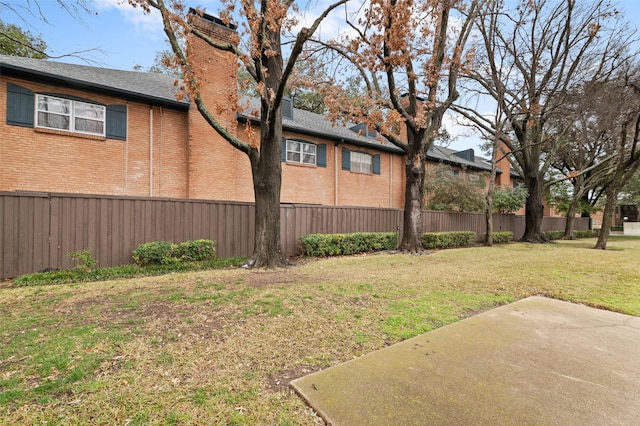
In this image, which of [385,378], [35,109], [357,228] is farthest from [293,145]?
[385,378]

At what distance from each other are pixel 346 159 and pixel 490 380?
14.2 meters

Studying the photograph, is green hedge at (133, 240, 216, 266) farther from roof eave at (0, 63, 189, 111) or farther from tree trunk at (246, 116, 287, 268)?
roof eave at (0, 63, 189, 111)

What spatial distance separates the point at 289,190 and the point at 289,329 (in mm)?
10754

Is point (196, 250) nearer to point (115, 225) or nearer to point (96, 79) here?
point (115, 225)

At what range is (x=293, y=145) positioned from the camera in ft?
46.8

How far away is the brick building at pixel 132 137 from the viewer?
8.96 m

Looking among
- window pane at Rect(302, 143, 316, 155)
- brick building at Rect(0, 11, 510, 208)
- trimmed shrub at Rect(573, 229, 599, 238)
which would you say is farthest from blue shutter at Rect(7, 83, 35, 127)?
trimmed shrub at Rect(573, 229, 599, 238)

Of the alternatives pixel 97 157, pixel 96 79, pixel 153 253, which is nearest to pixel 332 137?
pixel 96 79

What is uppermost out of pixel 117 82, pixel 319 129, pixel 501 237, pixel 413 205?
pixel 117 82

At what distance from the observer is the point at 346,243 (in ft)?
35.8

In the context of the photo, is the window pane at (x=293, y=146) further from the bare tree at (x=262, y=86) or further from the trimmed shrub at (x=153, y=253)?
the trimmed shrub at (x=153, y=253)

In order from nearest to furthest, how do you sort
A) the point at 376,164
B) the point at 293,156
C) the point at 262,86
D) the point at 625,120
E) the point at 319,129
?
the point at 262,86 < the point at 625,120 < the point at 293,156 < the point at 319,129 < the point at 376,164

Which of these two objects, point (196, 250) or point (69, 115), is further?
point (69, 115)

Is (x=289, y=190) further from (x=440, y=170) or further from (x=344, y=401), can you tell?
(x=344, y=401)
